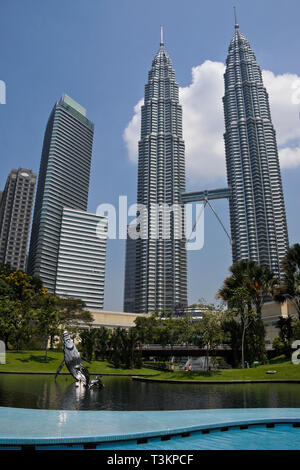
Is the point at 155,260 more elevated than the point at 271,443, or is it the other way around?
the point at 155,260

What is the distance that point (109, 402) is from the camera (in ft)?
72.4

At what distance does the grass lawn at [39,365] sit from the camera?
170 ft

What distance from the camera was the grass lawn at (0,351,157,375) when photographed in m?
51.7

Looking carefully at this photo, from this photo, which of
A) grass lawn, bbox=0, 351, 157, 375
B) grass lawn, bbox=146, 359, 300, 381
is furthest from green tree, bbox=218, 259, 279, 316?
grass lawn, bbox=0, 351, 157, 375

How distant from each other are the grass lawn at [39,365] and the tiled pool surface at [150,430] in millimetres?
38268

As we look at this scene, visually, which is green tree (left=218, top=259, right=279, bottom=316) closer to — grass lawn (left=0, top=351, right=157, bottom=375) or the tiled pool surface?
grass lawn (left=0, top=351, right=157, bottom=375)

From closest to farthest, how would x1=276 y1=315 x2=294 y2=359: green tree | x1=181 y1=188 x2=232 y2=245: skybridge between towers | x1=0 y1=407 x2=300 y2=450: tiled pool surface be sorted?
x1=0 y1=407 x2=300 y2=450: tiled pool surface, x1=276 y1=315 x2=294 y2=359: green tree, x1=181 y1=188 x2=232 y2=245: skybridge between towers

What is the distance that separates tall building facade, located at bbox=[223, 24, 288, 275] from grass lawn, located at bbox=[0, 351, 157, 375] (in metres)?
121

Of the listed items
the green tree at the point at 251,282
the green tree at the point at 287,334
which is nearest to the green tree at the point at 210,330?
the green tree at the point at 251,282

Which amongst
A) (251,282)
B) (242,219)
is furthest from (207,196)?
(251,282)

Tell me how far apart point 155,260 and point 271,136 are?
92278 millimetres

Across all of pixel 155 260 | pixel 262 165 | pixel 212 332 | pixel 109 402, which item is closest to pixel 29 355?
pixel 212 332
